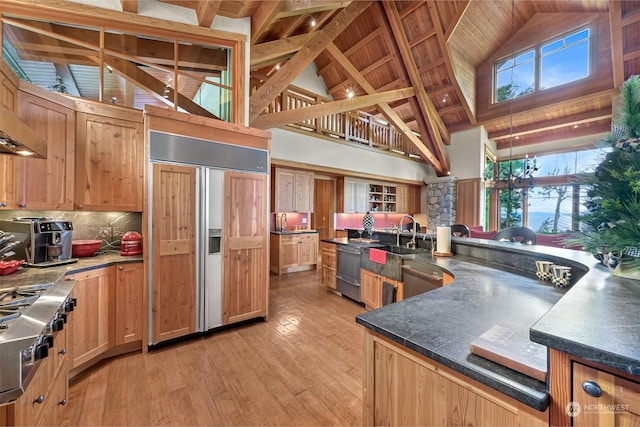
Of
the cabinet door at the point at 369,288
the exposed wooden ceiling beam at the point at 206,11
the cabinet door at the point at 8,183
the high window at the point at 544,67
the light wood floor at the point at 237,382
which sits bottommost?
the light wood floor at the point at 237,382

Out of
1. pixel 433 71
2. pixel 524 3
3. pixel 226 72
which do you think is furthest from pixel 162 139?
pixel 524 3

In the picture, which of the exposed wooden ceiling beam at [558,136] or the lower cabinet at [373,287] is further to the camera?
the exposed wooden ceiling beam at [558,136]

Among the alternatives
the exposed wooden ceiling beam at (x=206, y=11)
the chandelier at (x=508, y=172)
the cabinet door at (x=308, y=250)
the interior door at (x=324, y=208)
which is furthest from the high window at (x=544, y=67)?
the exposed wooden ceiling beam at (x=206, y=11)

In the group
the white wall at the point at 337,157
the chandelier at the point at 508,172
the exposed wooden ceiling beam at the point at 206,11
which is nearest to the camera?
the exposed wooden ceiling beam at the point at 206,11

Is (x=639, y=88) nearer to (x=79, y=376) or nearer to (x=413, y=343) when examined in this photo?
(x=413, y=343)

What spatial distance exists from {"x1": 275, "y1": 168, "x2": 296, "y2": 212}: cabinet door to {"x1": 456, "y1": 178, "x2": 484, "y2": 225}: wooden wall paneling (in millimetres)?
5211

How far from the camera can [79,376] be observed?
2209mm

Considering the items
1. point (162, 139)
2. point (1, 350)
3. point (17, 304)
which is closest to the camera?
point (1, 350)

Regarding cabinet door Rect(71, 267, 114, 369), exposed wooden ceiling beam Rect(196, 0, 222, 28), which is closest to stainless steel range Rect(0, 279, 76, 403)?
cabinet door Rect(71, 267, 114, 369)

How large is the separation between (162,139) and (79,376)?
2.23m

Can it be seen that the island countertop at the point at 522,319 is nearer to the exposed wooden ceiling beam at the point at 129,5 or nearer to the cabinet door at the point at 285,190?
the exposed wooden ceiling beam at the point at 129,5

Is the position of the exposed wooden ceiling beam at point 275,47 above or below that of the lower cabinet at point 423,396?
above

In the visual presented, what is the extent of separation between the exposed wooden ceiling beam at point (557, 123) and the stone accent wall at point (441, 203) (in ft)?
6.27

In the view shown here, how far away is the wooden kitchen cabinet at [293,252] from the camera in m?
5.80
